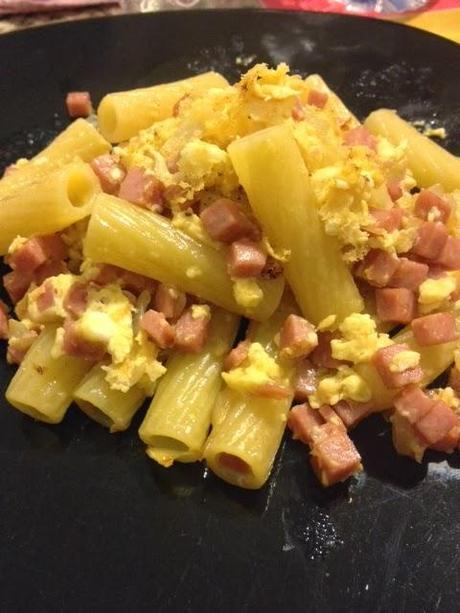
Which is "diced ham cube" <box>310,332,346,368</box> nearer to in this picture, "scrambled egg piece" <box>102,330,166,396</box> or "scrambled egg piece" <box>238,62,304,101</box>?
→ "scrambled egg piece" <box>102,330,166,396</box>

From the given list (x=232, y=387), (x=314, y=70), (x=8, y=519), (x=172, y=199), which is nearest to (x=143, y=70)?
(x=314, y=70)

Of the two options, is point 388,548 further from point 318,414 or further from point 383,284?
point 383,284

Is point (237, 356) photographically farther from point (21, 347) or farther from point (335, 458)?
point (21, 347)

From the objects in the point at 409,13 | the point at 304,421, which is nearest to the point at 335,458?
the point at 304,421

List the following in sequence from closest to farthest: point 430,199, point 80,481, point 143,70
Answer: point 80,481
point 430,199
point 143,70

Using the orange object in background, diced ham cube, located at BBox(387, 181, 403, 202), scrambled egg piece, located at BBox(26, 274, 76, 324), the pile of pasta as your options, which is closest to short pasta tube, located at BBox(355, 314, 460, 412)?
the pile of pasta

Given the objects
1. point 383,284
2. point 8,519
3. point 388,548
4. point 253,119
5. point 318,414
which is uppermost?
point 253,119
